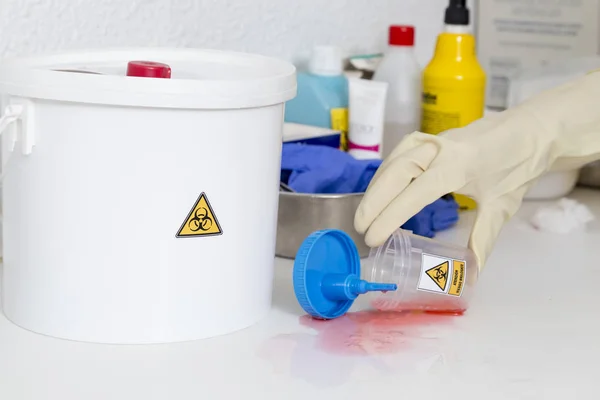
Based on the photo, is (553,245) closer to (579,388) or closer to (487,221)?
(487,221)

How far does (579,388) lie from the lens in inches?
26.3

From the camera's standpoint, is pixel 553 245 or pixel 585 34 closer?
pixel 553 245

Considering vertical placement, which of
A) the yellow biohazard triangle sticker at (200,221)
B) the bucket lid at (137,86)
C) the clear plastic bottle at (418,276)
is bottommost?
the clear plastic bottle at (418,276)

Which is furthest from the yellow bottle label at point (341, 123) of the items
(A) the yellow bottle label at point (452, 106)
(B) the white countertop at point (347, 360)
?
(B) the white countertop at point (347, 360)

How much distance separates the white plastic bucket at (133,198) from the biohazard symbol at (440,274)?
0.52 feet

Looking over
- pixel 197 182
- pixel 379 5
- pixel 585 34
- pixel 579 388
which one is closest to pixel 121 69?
pixel 197 182

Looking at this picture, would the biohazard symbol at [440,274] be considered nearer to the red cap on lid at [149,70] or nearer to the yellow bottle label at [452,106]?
the red cap on lid at [149,70]

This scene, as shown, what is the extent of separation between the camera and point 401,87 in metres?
1.24

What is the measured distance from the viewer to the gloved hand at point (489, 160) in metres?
0.81

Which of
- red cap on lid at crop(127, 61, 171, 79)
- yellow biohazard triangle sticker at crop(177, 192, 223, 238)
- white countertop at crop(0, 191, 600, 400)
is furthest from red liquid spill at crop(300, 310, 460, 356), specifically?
red cap on lid at crop(127, 61, 171, 79)

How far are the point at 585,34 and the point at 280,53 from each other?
25.2 inches

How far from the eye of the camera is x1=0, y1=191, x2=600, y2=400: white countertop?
641 millimetres

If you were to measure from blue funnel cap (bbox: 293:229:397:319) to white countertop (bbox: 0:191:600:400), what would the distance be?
26 mm

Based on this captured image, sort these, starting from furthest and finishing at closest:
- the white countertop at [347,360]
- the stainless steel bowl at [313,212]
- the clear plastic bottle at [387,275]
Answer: the stainless steel bowl at [313,212]
the clear plastic bottle at [387,275]
the white countertop at [347,360]
